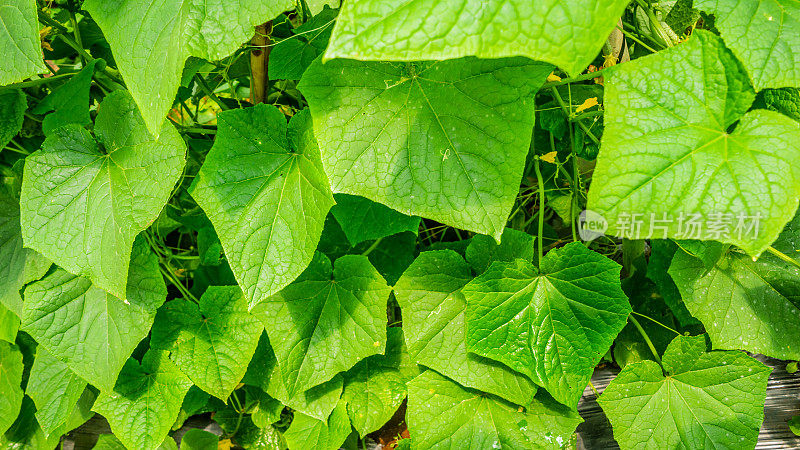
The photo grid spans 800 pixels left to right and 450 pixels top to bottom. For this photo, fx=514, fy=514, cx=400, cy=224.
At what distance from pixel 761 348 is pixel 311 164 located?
841 mm

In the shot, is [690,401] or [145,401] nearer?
[690,401]

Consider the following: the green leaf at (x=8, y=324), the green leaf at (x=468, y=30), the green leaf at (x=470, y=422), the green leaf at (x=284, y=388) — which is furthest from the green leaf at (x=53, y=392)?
the green leaf at (x=468, y=30)

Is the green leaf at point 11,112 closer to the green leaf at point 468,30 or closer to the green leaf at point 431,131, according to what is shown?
the green leaf at point 431,131

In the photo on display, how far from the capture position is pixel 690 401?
95 cm

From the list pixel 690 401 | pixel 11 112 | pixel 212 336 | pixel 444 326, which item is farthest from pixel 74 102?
pixel 690 401

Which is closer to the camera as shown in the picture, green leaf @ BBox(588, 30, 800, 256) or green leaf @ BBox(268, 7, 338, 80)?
green leaf @ BBox(588, 30, 800, 256)

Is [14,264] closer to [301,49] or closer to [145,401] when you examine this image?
[145,401]

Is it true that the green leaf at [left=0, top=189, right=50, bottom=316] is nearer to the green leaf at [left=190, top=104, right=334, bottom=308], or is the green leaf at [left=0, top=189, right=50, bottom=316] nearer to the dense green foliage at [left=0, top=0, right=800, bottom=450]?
the dense green foliage at [left=0, top=0, right=800, bottom=450]

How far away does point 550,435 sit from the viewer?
39.4 inches

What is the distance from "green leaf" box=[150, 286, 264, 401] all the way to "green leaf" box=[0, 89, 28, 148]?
0.45m

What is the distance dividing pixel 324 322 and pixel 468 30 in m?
0.65

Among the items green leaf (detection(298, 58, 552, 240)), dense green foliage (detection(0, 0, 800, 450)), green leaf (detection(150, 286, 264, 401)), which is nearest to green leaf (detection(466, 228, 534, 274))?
dense green foliage (detection(0, 0, 800, 450))

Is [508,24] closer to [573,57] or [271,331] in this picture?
[573,57]

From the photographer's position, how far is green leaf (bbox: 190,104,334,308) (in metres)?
0.79
